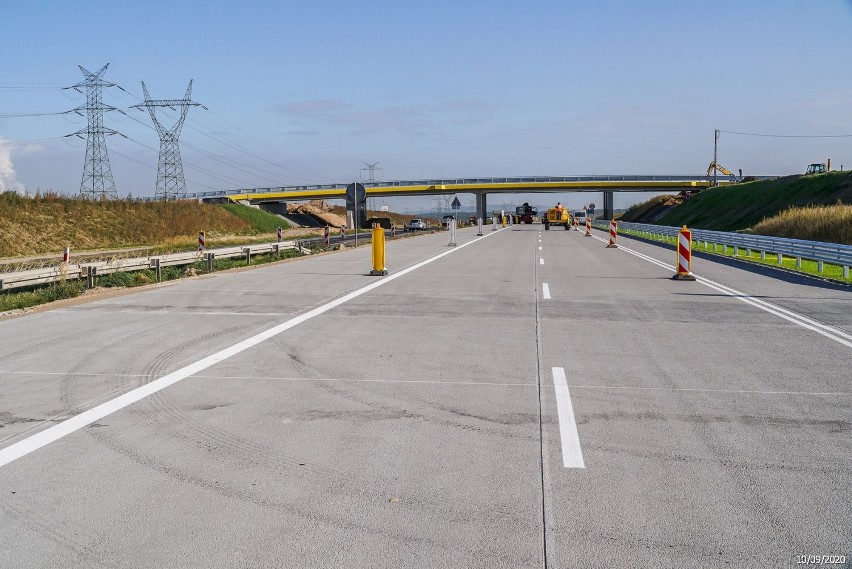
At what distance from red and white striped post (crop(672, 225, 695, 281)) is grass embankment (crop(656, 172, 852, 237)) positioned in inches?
1570

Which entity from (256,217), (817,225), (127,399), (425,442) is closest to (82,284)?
(127,399)

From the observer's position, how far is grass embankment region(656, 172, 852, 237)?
189ft

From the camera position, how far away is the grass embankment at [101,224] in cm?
4131

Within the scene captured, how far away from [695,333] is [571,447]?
19.2ft

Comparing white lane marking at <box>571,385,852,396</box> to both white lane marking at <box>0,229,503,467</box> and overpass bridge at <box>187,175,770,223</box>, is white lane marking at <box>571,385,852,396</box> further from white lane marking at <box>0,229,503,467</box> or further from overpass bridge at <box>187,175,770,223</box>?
overpass bridge at <box>187,175,770,223</box>

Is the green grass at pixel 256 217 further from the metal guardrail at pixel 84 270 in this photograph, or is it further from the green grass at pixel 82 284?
the metal guardrail at pixel 84 270

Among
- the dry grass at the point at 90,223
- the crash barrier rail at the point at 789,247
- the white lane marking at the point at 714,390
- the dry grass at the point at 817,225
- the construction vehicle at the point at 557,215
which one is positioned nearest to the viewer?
the white lane marking at the point at 714,390

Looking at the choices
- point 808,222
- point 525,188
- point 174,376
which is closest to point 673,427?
point 174,376

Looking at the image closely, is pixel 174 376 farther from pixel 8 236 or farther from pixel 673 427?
pixel 8 236

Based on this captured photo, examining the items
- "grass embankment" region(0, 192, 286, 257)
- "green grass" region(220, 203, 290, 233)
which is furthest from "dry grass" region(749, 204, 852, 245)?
"green grass" region(220, 203, 290, 233)

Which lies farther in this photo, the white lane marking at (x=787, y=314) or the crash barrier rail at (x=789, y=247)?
the crash barrier rail at (x=789, y=247)

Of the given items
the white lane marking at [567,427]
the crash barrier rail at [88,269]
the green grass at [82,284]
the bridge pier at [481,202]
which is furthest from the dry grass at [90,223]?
the bridge pier at [481,202]

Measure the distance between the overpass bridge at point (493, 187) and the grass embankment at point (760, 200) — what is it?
11.8 metres

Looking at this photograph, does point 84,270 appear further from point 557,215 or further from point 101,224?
→ point 557,215
